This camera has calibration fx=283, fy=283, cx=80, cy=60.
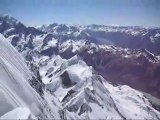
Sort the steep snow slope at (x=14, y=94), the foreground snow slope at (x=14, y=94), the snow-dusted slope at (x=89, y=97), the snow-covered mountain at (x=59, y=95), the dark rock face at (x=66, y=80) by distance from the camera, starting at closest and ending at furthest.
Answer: the steep snow slope at (x=14, y=94) → the foreground snow slope at (x=14, y=94) → the snow-covered mountain at (x=59, y=95) → the snow-dusted slope at (x=89, y=97) → the dark rock face at (x=66, y=80)

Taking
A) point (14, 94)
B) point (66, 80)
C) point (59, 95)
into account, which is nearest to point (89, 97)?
point (59, 95)

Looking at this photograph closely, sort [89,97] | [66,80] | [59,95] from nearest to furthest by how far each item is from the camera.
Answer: [89,97], [59,95], [66,80]

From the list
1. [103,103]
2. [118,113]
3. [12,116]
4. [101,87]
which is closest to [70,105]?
[103,103]

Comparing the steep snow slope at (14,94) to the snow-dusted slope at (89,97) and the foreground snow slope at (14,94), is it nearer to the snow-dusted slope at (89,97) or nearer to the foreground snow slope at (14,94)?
the foreground snow slope at (14,94)

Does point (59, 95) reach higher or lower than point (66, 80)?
higher

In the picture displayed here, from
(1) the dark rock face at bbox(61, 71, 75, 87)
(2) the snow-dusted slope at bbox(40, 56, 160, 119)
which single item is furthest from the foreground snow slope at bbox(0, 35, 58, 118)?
(1) the dark rock face at bbox(61, 71, 75, 87)

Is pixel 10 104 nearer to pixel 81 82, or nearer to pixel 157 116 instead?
pixel 81 82

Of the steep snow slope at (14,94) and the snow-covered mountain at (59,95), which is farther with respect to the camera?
the snow-covered mountain at (59,95)

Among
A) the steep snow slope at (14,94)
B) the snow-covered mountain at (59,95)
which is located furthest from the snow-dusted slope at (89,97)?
the steep snow slope at (14,94)

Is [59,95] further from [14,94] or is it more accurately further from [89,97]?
[14,94]
